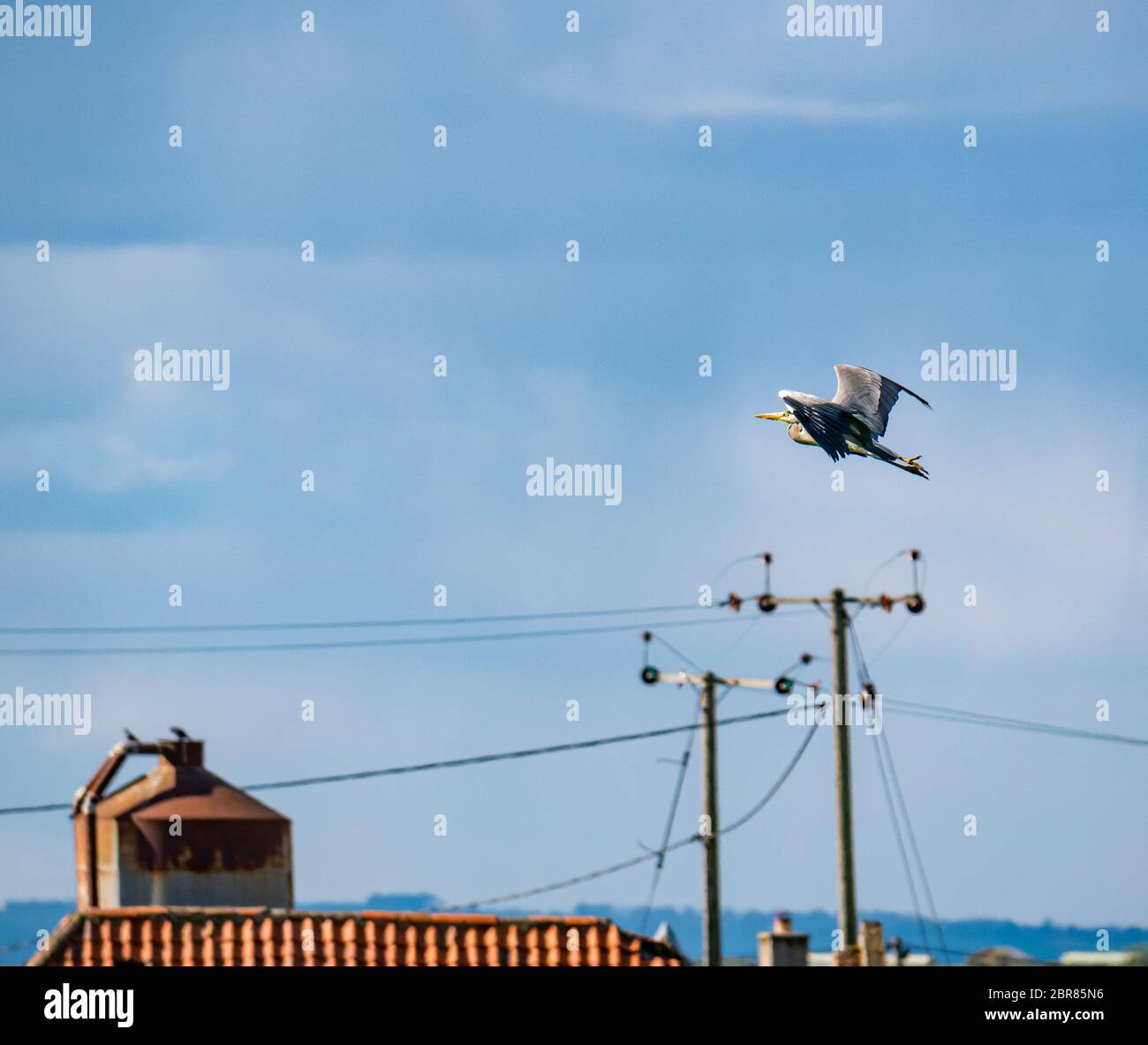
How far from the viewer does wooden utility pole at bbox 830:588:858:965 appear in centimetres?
3350

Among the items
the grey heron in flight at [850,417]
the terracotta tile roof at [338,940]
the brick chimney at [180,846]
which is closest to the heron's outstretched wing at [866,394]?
the grey heron in flight at [850,417]

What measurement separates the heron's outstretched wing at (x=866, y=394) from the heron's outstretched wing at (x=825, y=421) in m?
0.18

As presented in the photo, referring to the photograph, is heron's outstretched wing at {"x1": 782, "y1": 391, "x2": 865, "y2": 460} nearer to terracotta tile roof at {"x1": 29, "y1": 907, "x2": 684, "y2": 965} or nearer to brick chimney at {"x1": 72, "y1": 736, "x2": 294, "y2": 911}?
terracotta tile roof at {"x1": 29, "y1": 907, "x2": 684, "y2": 965}

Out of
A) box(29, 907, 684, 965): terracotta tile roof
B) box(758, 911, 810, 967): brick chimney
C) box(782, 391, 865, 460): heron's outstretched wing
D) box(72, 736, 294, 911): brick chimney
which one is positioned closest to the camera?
box(782, 391, 865, 460): heron's outstretched wing

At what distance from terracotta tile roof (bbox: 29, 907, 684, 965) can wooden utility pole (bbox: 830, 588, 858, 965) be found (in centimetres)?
460

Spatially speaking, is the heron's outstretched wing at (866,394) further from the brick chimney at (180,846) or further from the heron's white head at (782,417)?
the brick chimney at (180,846)

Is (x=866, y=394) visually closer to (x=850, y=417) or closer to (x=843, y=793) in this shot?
(x=850, y=417)

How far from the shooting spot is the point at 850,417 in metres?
25.8

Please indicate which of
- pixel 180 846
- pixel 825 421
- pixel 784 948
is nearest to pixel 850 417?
pixel 825 421

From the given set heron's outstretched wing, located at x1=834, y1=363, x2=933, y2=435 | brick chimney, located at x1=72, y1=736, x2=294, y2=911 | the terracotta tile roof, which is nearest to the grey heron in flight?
heron's outstretched wing, located at x1=834, y1=363, x2=933, y2=435

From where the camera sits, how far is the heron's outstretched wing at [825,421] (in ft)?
81.0

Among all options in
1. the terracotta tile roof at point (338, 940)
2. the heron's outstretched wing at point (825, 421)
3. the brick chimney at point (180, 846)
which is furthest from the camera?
the brick chimney at point (180, 846)

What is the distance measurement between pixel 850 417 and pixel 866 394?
134cm
